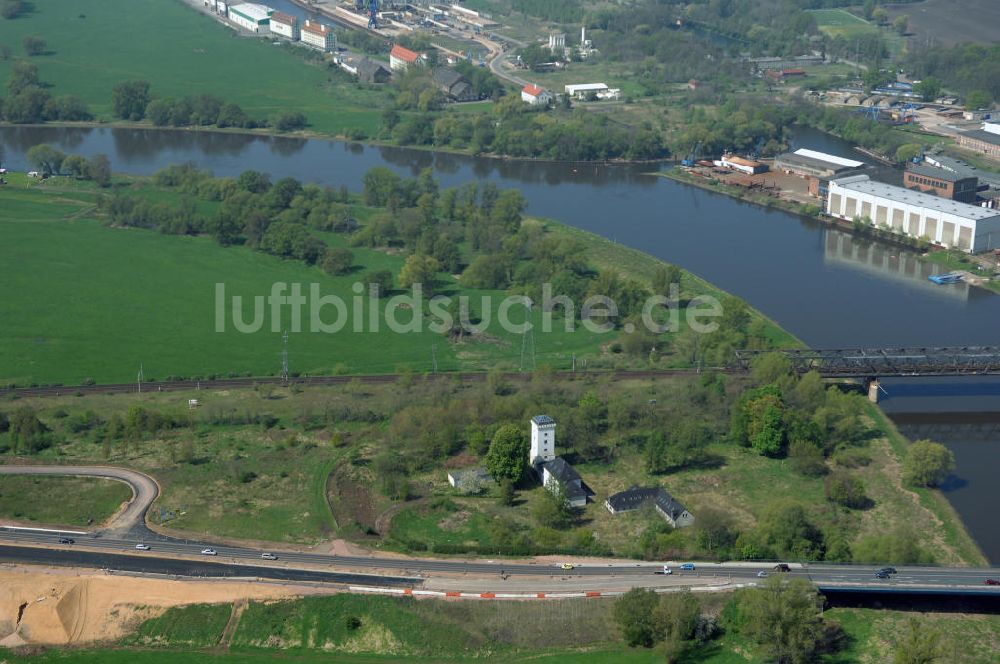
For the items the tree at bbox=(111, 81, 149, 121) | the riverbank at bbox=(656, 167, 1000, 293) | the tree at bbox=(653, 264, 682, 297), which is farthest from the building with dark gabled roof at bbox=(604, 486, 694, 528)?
the tree at bbox=(111, 81, 149, 121)

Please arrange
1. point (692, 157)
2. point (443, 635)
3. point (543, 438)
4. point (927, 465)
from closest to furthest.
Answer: point (443, 635) < point (927, 465) < point (543, 438) < point (692, 157)

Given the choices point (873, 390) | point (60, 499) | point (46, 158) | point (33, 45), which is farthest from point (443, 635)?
point (33, 45)

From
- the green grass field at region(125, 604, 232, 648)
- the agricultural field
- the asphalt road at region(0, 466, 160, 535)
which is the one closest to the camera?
the green grass field at region(125, 604, 232, 648)

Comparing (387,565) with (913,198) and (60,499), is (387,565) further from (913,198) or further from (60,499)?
(913,198)

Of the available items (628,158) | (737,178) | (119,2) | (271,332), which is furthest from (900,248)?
(119,2)

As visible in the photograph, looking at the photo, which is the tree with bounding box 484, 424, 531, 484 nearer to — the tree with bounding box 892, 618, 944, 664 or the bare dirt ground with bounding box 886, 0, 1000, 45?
the tree with bounding box 892, 618, 944, 664
